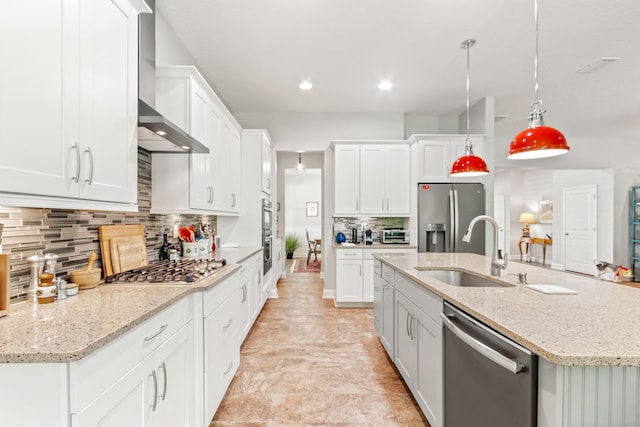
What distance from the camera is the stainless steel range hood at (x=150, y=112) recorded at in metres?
1.78

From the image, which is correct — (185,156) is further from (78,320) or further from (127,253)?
(78,320)

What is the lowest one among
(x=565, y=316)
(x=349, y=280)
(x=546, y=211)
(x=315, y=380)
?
(x=315, y=380)

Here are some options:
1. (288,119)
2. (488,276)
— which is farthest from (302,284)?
(488,276)

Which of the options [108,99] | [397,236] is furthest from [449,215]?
[108,99]

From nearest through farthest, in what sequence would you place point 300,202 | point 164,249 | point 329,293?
1. point 164,249
2. point 329,293
3. point 300,202

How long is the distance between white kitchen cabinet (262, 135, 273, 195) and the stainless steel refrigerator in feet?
7.42

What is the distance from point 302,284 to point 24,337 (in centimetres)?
515

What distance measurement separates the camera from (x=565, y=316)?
117 cm

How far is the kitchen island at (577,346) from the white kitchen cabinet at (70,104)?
1.66 metres

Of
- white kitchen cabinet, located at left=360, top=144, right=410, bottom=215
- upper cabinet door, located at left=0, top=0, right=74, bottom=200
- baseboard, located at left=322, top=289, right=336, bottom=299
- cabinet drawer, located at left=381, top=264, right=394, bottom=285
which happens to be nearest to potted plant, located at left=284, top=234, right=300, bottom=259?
baseboard, located at left=322, top=289, right=336, bottom=299

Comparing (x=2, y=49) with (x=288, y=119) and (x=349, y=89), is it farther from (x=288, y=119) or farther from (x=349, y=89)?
(x=288, y=119)

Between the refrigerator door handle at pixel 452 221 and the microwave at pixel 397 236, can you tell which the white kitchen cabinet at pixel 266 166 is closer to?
the microwave at pixel 397 236

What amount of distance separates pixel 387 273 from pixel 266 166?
2.55 metres

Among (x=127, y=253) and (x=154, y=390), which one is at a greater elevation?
(x=127, y=253)
